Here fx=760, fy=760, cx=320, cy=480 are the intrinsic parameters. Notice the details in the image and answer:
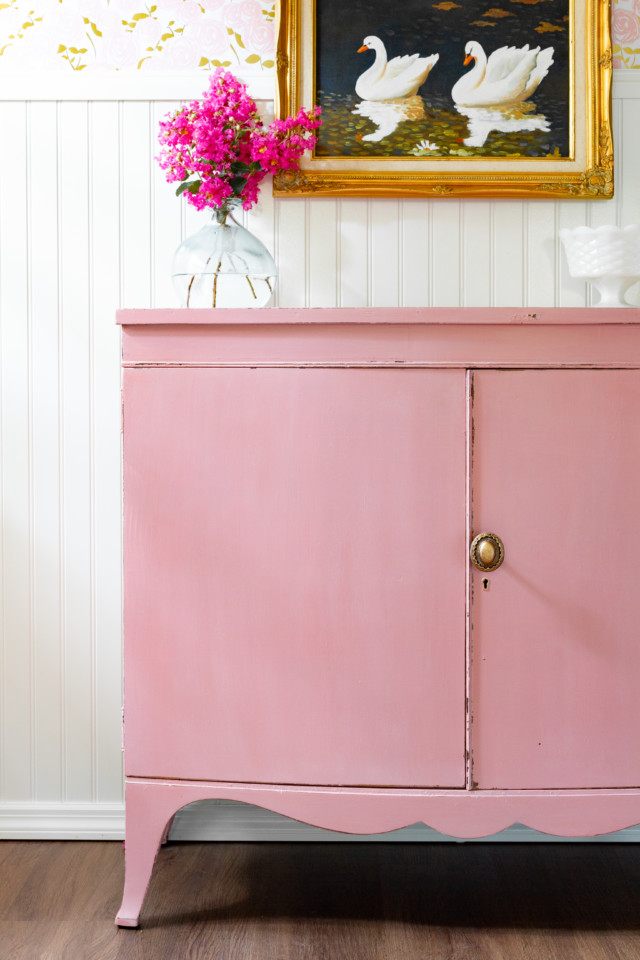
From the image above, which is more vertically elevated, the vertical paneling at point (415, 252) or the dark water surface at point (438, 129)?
the dark water surface at point (438, 129)

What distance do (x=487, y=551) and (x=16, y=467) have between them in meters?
1.07

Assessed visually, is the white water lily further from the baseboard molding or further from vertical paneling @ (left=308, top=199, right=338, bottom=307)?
the baseboard molding

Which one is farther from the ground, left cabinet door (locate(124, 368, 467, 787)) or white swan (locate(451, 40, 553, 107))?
white swan (locate(451, 40, 553, 107))

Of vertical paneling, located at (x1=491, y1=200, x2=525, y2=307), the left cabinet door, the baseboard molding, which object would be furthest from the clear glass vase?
the baseboard molding

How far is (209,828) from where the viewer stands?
1.68 meters

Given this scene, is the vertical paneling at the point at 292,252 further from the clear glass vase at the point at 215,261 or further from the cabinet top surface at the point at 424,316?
the cabinet top surface at the point at 424,316

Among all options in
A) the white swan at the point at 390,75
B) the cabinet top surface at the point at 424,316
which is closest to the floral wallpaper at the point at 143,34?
the white swan at the point at 390,75

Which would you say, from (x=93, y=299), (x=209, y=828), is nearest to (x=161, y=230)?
(x=93, y=299)

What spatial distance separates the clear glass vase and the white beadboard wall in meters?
0.13

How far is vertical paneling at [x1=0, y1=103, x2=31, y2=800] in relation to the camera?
168 centimetres

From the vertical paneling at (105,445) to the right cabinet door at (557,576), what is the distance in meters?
0.85

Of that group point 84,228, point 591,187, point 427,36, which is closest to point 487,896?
point 591,187

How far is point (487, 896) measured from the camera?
144 centimetres

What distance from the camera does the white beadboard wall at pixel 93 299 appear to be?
167cm
